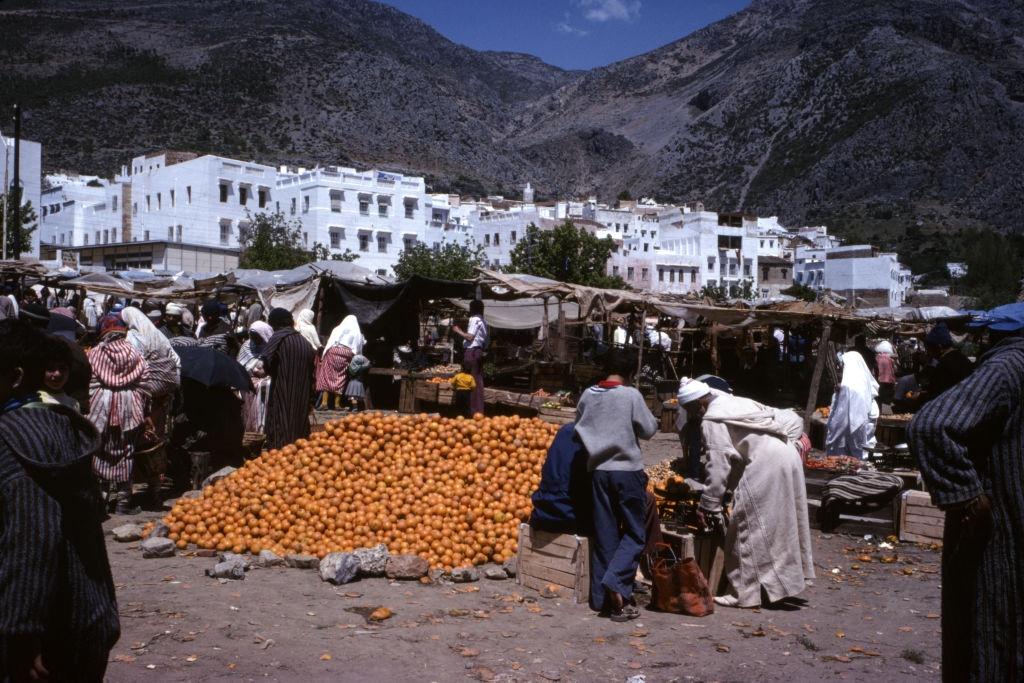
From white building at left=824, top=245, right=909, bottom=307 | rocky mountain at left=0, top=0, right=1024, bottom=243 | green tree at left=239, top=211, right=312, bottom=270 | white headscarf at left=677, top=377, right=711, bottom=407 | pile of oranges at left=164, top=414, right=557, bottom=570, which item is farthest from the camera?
rocky mountain at left=0, top=0, right=1024, bottom=243

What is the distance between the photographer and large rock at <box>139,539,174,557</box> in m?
6.03

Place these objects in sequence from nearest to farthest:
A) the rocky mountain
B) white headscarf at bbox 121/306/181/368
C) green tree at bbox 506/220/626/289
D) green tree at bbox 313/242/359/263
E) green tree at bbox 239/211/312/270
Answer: white headscarf at bbox 121/306/181/368 < green tree at bbox 239/211/312/270 < green tree at bbox 506/220/626/289 < green tree at bbox 313/242/359/263 < the rocky mountain

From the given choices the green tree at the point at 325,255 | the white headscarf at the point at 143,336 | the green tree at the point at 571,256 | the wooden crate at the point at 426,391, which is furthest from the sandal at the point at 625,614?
the green tree at the point at 325,255

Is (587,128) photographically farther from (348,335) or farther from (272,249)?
(348,335)

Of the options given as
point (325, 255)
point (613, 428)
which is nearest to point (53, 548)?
point (613, 428)

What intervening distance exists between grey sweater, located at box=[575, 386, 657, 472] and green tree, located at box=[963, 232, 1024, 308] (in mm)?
59395

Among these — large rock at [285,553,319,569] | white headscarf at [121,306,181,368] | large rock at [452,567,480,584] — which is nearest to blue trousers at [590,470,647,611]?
large rock at [452,567,480,584]

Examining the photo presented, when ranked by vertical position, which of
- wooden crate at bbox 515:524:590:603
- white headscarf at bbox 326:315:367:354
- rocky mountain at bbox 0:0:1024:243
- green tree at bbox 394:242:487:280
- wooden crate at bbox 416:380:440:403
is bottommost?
wooden crate at bbox 515:524:590:603

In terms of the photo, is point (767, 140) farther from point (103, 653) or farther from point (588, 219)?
point (103, 653)

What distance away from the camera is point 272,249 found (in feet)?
168

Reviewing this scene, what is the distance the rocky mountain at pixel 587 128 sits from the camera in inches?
3868

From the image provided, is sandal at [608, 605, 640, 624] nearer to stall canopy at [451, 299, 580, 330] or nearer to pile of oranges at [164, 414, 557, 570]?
pile of oranges at [164, 414, 557, 570]

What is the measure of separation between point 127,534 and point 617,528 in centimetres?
381

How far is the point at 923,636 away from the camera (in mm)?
5066
